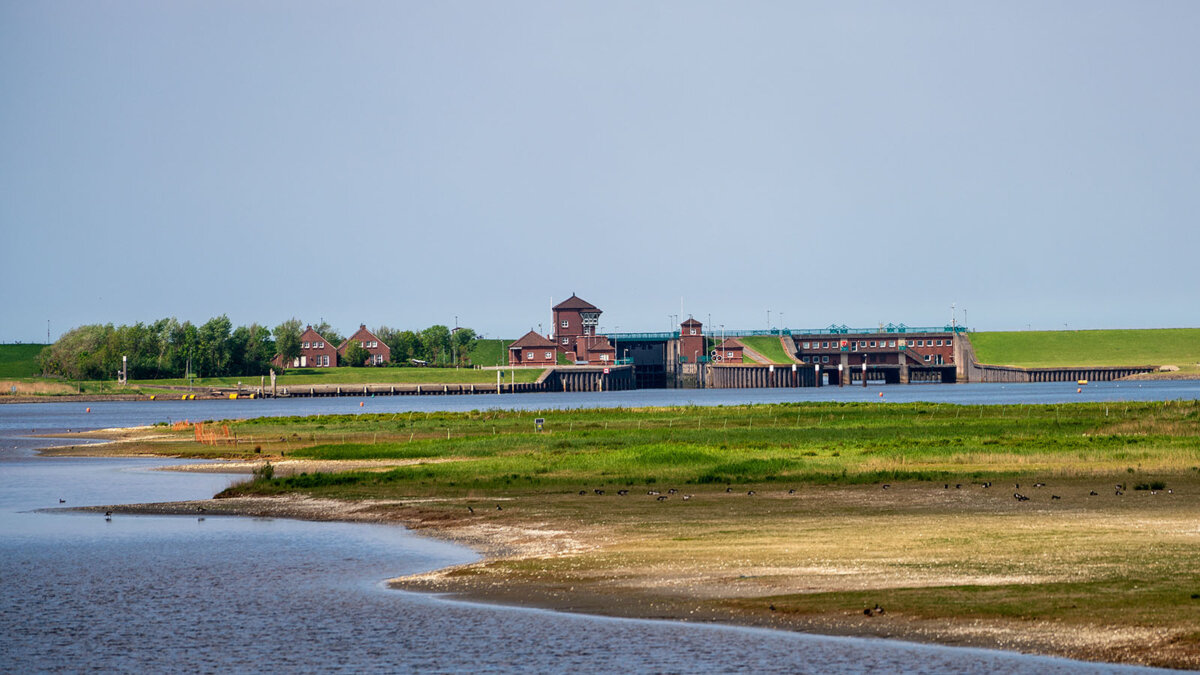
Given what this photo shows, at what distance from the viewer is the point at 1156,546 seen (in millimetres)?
27281

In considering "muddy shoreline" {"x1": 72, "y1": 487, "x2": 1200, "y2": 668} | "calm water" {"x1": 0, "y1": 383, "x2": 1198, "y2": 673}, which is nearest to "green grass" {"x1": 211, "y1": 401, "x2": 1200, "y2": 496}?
"muddy shoreline" {"x1": 72, "y1": 487, "x2": 1200, "y2": 668}

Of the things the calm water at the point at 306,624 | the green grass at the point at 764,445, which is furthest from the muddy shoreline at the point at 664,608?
the green grass at the point at 764,445

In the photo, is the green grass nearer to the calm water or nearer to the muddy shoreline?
the muddy shoreline

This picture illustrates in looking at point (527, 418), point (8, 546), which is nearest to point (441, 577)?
point (8, 546)

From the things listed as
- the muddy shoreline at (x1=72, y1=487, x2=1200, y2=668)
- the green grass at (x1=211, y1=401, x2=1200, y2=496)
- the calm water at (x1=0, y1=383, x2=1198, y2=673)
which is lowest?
the calm water at (x1=0, y1=383, x2=1198, y2=673)

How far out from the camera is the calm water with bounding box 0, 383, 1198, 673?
20.2 metres

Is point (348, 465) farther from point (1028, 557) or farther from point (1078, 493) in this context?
point (1028, 557)

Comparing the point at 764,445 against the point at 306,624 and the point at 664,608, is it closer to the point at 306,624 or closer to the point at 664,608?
the point at 664,608

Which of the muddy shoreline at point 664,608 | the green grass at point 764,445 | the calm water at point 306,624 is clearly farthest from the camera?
the green grass at point 764,445

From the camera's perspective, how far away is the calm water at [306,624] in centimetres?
2025

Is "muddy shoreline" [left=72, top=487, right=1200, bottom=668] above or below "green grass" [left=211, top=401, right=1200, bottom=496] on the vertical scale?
below

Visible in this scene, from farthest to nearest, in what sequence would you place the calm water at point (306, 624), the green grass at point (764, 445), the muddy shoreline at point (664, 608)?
the green grass at point (764, 445) < the calm water at point (306, 624) < the muddy shoreline at point (664, 608)

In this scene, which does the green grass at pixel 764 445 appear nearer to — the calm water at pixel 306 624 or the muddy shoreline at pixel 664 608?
the muddy shoreline at pixel 664 608

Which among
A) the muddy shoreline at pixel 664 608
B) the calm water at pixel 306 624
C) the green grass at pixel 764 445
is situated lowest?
the calm water at pixel 306 624
